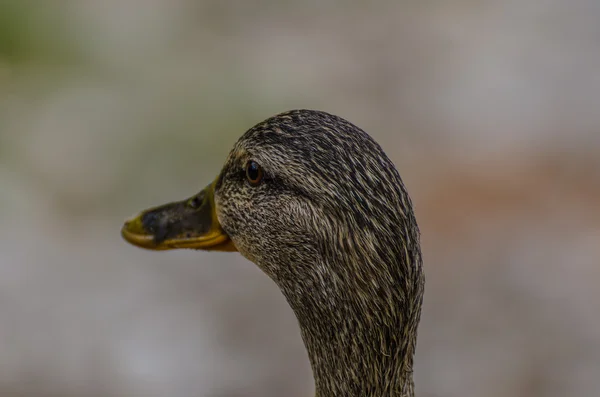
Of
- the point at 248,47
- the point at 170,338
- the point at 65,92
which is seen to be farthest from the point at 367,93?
the point at 170,338

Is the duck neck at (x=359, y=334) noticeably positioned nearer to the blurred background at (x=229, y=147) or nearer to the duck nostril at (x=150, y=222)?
the duck nostril at (x=150, y=222)

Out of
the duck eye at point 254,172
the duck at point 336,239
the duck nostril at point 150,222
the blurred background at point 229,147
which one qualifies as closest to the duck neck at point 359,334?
the duck at point 336,239

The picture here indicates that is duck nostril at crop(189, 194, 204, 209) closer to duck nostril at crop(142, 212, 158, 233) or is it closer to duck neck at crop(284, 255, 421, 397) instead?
duck nostril at crop(142, 212, 158, 233)

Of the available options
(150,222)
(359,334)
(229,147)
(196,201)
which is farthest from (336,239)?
(229,147)

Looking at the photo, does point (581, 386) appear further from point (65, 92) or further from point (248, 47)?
point (65, 92)

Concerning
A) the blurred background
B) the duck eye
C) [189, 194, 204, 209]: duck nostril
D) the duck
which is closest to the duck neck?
the duck

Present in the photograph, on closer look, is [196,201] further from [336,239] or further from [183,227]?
[336,239]
